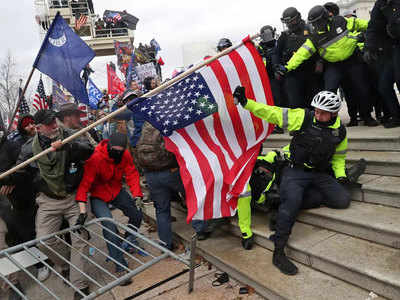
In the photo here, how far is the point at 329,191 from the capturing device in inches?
151

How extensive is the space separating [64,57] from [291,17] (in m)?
3.70

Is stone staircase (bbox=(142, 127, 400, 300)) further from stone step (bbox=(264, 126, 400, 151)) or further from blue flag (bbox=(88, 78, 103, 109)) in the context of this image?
blue flag (bbox=(88, 78, 103, 109))

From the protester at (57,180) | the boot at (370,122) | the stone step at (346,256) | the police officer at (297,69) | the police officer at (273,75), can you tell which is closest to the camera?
the stone step at (346,256)

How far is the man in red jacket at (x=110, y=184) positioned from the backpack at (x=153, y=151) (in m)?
0.25

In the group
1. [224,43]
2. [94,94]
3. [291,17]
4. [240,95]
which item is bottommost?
[240,95]

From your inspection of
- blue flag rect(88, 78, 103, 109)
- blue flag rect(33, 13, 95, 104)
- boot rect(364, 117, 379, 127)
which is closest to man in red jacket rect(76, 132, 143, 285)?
blue flag rect(33, 13, 95, 104)

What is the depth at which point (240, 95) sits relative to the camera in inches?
135

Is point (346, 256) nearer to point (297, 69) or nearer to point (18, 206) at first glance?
point (297, 69)

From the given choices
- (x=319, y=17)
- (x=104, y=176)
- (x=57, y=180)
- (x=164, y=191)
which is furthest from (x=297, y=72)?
(x=57, y=180)

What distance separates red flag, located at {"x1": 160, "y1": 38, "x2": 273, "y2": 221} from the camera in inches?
139

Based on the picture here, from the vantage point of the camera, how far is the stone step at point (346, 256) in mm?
2746

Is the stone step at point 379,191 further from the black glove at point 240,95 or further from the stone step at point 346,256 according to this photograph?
the black glove at point 240,95

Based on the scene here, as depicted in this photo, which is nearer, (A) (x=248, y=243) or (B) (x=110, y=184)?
(A) (x=248, y=243)

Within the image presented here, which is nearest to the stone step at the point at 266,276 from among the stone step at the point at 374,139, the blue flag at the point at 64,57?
the stone step at the point at 374,139
